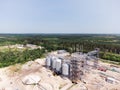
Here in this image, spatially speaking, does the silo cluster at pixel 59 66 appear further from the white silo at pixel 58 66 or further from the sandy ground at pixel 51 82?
the sandy ground at pixel 51 82

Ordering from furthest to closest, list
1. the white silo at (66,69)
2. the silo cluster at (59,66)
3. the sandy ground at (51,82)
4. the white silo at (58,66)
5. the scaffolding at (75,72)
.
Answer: the white silo at (58,66) → the silo cluster at (59,66) → the white silo at (66,69) → the scaffolding at (75,72) → the sandy ground at (51,82)

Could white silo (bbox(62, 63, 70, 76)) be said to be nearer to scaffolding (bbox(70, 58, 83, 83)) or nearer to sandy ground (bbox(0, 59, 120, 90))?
scaffolding (bbox(70, 58, 83, 83))

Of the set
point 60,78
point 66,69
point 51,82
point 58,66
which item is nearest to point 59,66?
point 58,66

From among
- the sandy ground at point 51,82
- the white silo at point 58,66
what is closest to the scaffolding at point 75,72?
the sandy ground at point 51,82

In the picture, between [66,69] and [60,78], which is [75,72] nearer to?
[66,69]

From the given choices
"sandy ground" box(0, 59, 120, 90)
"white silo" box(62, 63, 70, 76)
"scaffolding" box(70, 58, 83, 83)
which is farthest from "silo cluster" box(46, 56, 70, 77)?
"sandy ground" box(0, 59, 120, 90)

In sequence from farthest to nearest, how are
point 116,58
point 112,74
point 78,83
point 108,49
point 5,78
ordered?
1. point 108,49
2. point 116,58
3. point 112,74
4. point 5,78
5. point 78,83

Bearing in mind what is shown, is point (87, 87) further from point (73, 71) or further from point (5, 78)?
point (5, 78)

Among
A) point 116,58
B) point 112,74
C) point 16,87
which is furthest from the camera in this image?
point 116,58

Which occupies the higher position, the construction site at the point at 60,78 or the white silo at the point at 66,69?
the white silo at the point at 66,69

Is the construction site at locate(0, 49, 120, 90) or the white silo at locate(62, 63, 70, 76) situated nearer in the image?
the construction site at locate(0, 49, 120, 90)

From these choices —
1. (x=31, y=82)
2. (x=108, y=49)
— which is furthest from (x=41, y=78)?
(x=108, y=49)
